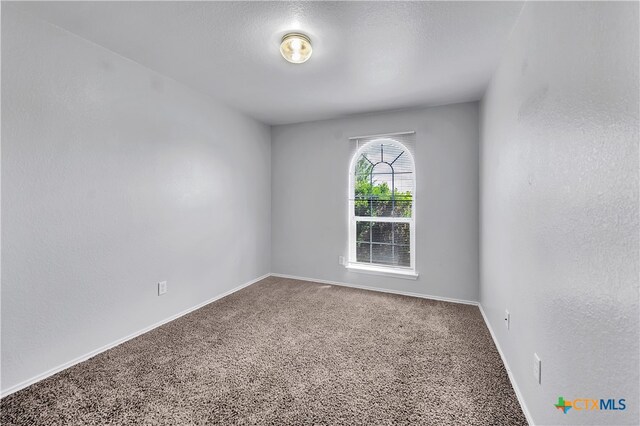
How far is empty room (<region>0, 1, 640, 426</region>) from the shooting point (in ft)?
3.26

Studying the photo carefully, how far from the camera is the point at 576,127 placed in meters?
1.04

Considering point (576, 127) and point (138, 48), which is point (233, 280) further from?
point (576, 127)

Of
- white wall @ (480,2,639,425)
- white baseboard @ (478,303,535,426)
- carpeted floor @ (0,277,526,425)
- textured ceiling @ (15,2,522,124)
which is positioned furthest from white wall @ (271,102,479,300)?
white wall @ (480,2,639,425)

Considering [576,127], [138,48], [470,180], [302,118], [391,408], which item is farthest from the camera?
[302,118]

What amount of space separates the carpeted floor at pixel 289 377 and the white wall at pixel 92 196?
29 cm

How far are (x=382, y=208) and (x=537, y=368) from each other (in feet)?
8.61

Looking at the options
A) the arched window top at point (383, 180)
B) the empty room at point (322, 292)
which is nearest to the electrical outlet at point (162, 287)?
the empty room at point (322, 292)

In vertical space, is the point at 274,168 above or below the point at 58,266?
above

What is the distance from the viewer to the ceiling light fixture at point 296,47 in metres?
1.99

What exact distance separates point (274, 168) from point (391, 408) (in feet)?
11.8

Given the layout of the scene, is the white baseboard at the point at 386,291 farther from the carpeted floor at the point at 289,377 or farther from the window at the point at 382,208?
the carpeted floor at the point at 289,377

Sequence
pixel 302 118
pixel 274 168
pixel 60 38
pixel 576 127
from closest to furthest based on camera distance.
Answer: pixel 576 127, pixel 60 38, pixel 302 118, pixel 274 168

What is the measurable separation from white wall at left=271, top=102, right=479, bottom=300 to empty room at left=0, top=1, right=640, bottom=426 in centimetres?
4

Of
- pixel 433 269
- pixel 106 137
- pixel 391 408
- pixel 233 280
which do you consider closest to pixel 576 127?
pixel 391 408
